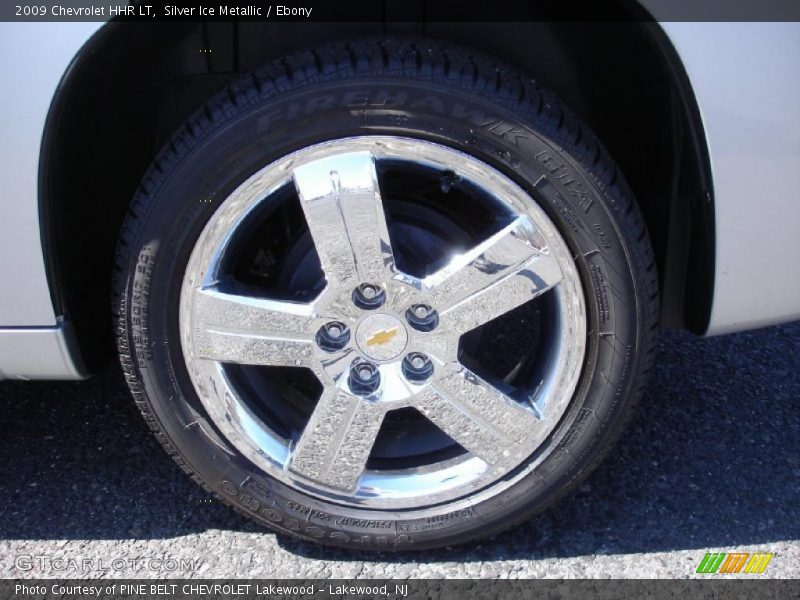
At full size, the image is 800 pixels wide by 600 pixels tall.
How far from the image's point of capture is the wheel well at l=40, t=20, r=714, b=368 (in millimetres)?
1550

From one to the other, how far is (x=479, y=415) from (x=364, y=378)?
0.25 meters

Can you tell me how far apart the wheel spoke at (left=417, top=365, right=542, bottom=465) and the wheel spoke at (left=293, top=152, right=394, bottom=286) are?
0.28m

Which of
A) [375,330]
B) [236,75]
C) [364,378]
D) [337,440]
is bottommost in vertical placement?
[337,440]

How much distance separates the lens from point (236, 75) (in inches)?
68.4

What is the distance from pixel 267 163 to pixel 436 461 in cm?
74

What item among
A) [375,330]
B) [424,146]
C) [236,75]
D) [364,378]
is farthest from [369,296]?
[236,75]

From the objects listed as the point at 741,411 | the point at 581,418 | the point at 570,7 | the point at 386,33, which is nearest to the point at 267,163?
the point at 386,33

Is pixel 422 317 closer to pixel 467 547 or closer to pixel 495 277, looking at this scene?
pixel 495 277

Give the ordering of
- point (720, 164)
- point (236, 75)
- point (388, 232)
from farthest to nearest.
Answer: point (236, 75)
point (388, 232)
point (720, 164)

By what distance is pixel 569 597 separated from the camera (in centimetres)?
165

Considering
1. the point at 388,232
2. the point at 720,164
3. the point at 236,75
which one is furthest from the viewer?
the point at 236,75

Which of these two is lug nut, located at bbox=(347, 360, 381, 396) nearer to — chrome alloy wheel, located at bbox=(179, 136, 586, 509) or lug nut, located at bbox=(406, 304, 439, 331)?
chrome alloy wheel, located at bbox=(179, 136, 586, 509)

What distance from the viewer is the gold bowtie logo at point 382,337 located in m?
1.59

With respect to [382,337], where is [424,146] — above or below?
above
